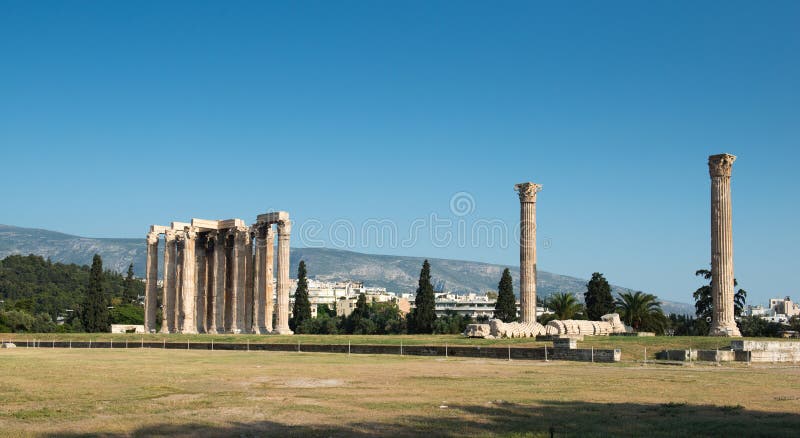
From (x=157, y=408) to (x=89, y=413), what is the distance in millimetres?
1291

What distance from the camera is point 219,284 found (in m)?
68.8

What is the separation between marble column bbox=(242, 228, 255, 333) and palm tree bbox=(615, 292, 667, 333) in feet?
96.2

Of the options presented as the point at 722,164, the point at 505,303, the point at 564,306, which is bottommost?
the point at 505,303

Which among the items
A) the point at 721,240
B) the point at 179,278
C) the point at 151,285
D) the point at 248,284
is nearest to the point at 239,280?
the point at 248,284

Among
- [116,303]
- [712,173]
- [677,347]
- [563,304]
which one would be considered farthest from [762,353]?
[116,303]

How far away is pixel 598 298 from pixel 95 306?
47183mm

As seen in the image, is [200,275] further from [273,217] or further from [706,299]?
[706,299]

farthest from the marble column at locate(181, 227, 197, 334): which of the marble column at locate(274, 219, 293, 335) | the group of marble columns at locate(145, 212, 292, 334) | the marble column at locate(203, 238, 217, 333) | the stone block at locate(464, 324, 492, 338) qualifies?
the stone block at locate(464, 324, 492, 338)

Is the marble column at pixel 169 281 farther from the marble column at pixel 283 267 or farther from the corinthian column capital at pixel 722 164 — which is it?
the corinthian column capital at pixel 722 164

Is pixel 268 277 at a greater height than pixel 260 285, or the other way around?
pixel 268 277

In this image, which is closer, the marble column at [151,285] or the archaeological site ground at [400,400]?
the archaeological site ground at [400,400]

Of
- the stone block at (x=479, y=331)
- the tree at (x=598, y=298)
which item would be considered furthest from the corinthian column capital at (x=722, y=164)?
the tree at (x=598, y=298)

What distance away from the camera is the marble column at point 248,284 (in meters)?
66.2

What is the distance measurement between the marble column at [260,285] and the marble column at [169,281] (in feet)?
30.5
